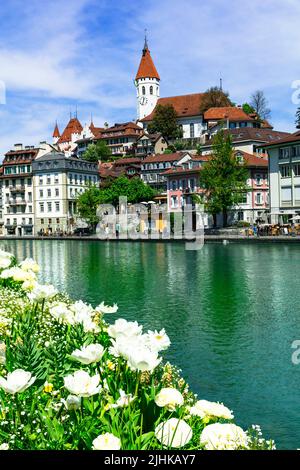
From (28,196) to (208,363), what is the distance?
347 feet

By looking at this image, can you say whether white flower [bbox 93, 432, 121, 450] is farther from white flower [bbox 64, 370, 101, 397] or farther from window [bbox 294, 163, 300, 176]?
window [bbox 294, 163, 300, 176]

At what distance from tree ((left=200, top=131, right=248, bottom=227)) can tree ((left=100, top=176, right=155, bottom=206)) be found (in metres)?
21.2

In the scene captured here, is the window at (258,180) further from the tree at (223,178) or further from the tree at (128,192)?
the tree at (128,192)

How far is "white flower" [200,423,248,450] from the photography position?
409 centimetres

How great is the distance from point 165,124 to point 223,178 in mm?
67477

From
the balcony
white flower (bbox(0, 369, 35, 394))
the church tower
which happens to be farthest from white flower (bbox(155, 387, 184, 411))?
the church tower

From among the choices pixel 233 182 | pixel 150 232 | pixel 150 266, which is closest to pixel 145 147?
pixel 150 232

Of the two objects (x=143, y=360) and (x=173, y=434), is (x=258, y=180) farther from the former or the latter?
(x=173, y=434)

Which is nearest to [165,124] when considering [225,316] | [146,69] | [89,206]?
[146,69]

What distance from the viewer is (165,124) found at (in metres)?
138

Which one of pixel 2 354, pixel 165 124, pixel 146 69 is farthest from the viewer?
pixel 146 69

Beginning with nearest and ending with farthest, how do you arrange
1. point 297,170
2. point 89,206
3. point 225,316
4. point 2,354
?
point 2,354 → point 225,316 → point 297,170 → point 89,206

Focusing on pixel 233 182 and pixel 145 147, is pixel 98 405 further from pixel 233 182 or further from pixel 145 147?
pixel 145 147

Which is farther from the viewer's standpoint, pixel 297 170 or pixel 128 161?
pixel 128 161
